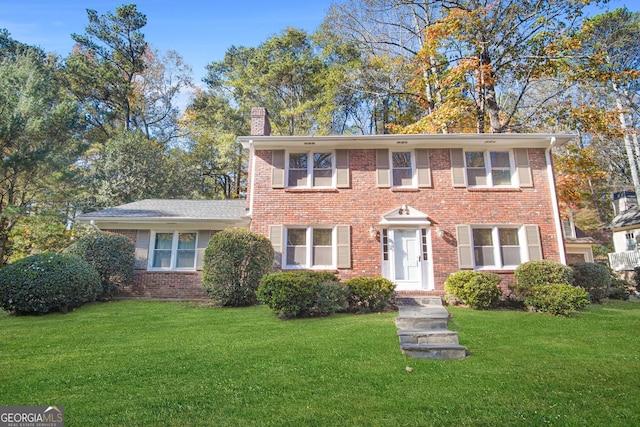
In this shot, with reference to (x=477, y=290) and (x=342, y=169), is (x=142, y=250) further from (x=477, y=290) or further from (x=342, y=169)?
(x=477, y=290)

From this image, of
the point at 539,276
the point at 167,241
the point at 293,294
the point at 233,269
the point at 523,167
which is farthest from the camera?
the point at 167,241

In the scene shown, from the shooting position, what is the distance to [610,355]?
5.49 meters

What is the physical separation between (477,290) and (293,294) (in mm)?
4984

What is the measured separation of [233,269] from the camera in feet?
32.1

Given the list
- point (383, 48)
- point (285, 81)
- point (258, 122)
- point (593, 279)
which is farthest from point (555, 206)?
point (285, 81)

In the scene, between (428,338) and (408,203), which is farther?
(408,203)

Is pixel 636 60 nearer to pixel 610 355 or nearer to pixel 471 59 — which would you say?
pixel 471 59

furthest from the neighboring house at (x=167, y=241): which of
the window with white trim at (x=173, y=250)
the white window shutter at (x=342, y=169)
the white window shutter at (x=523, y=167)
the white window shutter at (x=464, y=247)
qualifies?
the white window shutter at (x=523, y=167)

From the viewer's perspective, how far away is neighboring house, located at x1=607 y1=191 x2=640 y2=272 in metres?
20.0

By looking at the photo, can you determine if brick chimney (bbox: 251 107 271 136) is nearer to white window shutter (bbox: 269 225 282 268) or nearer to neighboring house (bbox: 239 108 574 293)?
neighboring house (bbox: 239 108 574 293)

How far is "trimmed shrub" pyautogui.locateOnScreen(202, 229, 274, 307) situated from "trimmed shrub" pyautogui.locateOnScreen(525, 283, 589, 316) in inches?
291

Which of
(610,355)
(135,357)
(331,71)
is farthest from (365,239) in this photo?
(331,71)

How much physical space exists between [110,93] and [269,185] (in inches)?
721

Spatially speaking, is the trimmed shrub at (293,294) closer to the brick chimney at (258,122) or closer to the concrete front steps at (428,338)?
the concrete front steps at (428,338)
